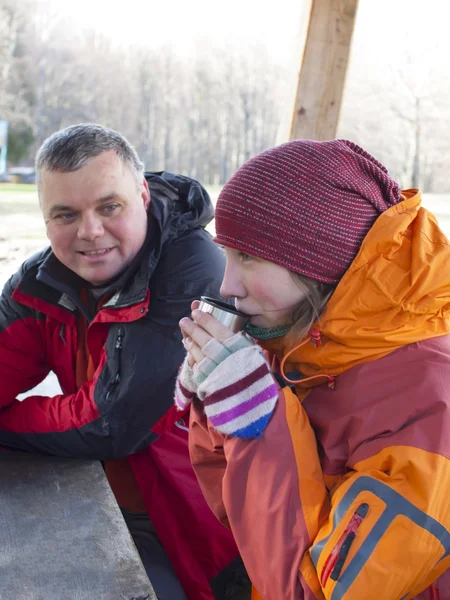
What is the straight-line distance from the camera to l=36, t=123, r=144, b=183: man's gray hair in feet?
6.07

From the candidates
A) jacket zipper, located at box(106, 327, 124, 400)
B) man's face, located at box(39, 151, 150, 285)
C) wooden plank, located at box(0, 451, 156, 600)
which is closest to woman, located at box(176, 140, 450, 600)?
wooden plank, located at box(0, 451, 156, 600)

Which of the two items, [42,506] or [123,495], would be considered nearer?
[42,506]

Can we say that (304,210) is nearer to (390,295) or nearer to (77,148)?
(390,295)

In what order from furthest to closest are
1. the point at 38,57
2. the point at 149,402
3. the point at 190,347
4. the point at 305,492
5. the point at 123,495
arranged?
the point at 38,57 < the point at 123,495 < the point at 149,402 < the point at 190,347 < the point at 305,492

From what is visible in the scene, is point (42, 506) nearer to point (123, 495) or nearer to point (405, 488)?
point (123, 495)

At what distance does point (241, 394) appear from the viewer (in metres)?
1.16

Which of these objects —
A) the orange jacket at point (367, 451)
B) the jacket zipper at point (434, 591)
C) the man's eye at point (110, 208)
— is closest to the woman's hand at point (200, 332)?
the orange jacket at point (367, 451)

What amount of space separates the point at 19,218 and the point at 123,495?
3614mm

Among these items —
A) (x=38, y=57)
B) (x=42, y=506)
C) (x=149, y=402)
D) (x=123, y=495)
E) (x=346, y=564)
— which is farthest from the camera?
(x=38, y=57)

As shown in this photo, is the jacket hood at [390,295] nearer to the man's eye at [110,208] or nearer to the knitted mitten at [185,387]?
the knitted mitten at [185,387]

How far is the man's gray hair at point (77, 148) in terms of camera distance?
185 centimetres

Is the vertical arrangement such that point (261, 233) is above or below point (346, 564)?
above

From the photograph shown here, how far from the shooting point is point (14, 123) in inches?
194

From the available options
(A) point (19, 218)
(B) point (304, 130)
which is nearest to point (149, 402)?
(B) point (304, 130)
